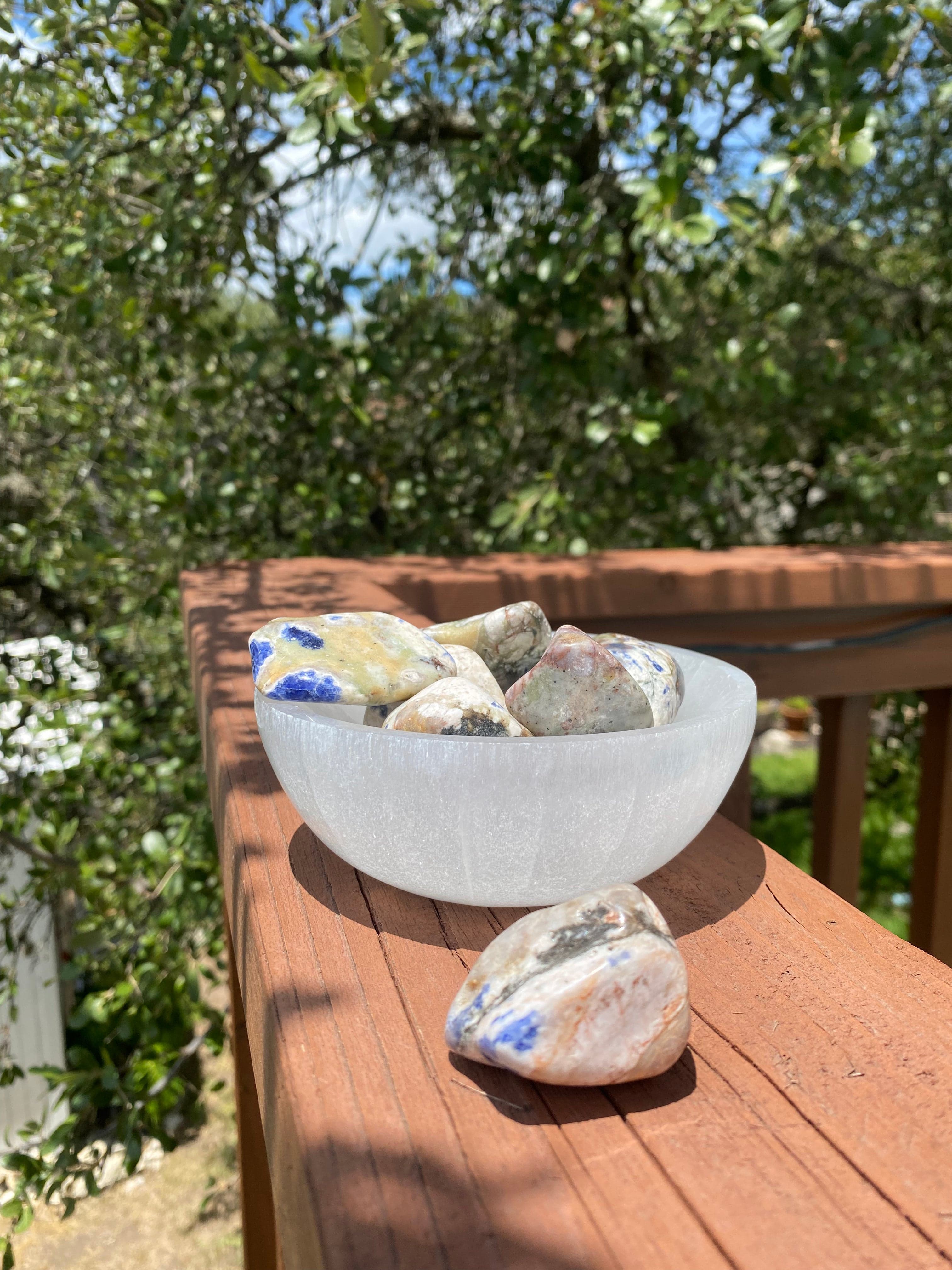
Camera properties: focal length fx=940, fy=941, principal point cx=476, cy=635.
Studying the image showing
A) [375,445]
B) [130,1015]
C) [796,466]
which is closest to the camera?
[130,1015]

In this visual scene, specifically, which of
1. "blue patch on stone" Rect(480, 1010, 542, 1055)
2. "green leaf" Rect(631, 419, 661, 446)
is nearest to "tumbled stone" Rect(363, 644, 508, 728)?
"blue patch on stone" Rect(480, 1010, 542, 1055)

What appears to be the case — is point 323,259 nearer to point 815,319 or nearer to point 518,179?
point 518,179

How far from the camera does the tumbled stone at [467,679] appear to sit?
71 centimetres

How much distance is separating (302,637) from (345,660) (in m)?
0.04

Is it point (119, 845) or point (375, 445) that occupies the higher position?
point (375, 445)

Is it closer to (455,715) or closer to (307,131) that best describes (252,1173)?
(455,715)

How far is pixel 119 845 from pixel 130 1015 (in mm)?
619

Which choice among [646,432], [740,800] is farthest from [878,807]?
[740,800]

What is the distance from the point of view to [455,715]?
611 millimetres

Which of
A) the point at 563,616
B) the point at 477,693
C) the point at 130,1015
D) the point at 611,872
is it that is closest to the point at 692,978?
the point at 611,872

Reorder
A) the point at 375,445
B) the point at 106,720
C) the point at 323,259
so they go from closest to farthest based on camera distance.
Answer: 1. the point at 323,259
2. the point at 375,445
3. the point at 106,720

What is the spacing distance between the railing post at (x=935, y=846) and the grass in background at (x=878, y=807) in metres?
0.42

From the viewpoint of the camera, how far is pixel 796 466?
316 centimetres

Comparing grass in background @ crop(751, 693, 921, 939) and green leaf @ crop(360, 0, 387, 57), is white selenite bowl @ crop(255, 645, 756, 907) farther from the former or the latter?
grass in background @ crop(751, 693, 921, 939)
